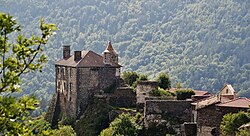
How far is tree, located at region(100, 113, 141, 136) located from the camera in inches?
2206

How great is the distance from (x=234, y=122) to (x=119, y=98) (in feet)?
70.2

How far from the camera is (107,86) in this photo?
66.6m

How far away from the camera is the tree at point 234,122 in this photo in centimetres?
4559

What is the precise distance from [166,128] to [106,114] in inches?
374

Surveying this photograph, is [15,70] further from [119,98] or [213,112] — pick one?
[119,98]

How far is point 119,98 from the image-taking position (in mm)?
65000

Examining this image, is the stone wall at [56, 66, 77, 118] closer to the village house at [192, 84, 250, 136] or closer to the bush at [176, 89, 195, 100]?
the bush at [176, 89, 195, 100]

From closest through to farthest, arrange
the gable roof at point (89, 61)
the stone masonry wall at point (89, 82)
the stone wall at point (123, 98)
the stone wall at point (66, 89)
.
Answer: the stone wall at point (123, 98) < the stone masonry wall at point (89, 82) < the gable roof at point (89, 61) < the stone wall at point (66, 89)

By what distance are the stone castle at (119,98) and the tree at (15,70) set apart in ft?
114

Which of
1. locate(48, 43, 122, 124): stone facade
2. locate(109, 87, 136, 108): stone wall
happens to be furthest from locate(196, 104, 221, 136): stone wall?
locate(48, 43, 122, 124): stone facade

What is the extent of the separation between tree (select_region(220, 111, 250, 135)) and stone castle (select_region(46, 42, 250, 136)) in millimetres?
2749

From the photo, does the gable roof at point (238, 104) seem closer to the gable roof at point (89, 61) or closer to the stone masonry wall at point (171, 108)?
the stone masonry wall at point (171, 108)

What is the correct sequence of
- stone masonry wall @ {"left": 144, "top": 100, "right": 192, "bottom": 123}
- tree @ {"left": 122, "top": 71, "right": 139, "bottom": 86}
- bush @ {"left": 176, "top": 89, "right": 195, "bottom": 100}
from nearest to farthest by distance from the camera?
stone masonry wall @ {"left": 144, "top": 100, "right": 192, "bottom": 123}, bush @ {"left": 176, "top": 89, "right": 195, "bottom": 100}, tree @ {"left": 122, "top": 71, "right": 139, "bottom": 86}

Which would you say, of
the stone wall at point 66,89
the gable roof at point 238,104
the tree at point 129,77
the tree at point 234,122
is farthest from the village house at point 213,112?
the tree at point 129,77
